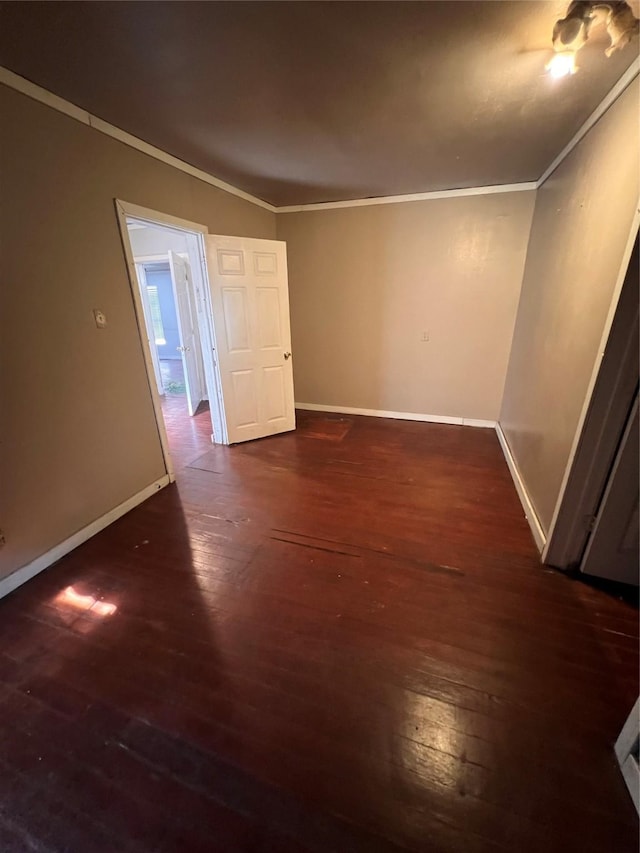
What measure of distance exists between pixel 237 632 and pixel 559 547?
1796 millimetres

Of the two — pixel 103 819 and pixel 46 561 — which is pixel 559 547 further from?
pixel 46 561

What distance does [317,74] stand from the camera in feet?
5.55

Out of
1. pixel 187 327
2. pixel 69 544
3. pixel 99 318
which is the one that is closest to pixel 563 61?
pixel 99 318

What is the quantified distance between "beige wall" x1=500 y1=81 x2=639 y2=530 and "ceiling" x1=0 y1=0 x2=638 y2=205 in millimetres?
281

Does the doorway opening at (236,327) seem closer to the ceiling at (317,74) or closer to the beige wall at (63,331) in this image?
the beige wall at (63,331)

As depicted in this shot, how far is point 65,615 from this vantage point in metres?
1.77

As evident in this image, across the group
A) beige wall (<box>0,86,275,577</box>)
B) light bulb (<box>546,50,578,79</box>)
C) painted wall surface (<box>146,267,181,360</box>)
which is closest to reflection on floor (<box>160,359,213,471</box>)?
beige wall (<box>0,86,275,577</box>)

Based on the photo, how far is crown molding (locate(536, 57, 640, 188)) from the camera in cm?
163

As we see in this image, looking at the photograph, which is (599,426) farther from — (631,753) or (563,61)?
(563,61)

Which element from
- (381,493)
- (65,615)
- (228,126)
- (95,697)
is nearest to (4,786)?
(95,697)

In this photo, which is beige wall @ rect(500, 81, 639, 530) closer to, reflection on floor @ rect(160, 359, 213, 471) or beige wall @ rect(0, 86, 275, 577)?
beige wall @ rect(0, 86, 275, 577)

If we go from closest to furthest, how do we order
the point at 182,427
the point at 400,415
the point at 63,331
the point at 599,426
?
the point at 599,426
the point at 63,331
the point at 182,427
the point at 400,415

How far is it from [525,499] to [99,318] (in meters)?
3.20

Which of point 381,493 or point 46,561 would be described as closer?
point 46,561
